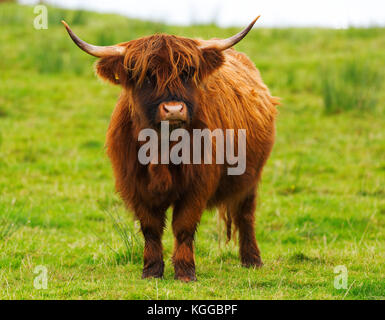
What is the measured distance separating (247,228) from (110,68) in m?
1.79

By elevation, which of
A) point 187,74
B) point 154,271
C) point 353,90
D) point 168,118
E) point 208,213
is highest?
point 187,74

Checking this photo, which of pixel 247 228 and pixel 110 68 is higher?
pixel 110 68

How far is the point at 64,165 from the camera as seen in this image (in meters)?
7.55

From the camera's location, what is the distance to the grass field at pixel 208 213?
4.16 metres

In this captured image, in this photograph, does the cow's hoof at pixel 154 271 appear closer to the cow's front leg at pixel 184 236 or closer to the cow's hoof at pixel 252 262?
the cow's front leg at pixel 184 236

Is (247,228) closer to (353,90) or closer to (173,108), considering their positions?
(173,108)

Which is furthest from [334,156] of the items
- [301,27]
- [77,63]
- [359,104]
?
[301,27]

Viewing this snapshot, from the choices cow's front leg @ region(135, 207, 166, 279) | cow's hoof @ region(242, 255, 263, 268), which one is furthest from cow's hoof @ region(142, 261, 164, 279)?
cow's hoof @ region(242, 255, 263, 268)

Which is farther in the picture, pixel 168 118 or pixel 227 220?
pixel 227 220

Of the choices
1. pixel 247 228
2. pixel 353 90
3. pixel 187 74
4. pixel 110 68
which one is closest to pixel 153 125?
pixel 187 74

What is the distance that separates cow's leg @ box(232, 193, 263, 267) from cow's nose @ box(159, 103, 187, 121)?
1.62 metres

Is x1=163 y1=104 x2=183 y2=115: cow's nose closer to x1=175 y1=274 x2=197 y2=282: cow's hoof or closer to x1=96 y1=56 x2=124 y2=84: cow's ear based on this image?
x1=96 y1=56 x2=124 y2=84: cow's ear

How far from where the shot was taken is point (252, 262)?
483 centimetres

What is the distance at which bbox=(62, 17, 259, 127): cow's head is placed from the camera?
144 inches
